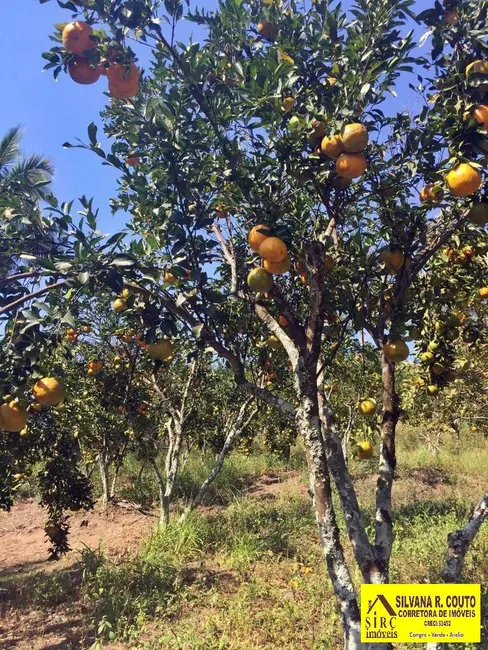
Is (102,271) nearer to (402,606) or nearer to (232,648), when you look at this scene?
(402,606)

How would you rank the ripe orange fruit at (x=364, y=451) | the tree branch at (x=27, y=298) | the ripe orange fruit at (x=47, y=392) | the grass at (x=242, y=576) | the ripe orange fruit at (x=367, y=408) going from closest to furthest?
1. the tree branch at (x=27, y=298)
2. the ripe orange fruit at (x=47, y=392)
3. the ripe orange fruit at (x=367, y=408)
4. the ripe orange fruit at (x=364, y=451)
5. the grass at (x=242, y=576)

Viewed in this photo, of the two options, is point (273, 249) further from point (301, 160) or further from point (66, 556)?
point (66, 556)

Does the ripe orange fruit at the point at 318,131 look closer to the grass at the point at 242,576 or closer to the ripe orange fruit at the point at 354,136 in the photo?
the ripe orange fruit at the point at 354,136

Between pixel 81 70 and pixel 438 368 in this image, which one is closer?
pixel 81 70

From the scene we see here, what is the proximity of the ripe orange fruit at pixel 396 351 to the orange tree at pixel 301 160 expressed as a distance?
12 mm

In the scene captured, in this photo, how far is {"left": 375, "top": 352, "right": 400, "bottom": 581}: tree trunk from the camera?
8.19 feet

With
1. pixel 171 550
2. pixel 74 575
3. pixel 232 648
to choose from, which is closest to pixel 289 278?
pixel 232 648

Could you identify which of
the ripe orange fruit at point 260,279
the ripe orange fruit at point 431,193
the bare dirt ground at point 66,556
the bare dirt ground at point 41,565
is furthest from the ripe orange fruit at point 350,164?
the bare dirt ground at point 41,565

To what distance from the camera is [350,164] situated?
2162mm

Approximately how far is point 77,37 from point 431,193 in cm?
193

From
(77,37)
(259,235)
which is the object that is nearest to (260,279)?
(259,235)

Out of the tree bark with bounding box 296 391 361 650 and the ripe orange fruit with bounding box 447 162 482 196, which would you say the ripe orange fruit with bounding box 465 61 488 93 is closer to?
the ripe orange fruit with bounding box 447 162 482 196

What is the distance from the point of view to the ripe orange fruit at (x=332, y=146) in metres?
2.17

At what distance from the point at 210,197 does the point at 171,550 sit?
16.6ft
